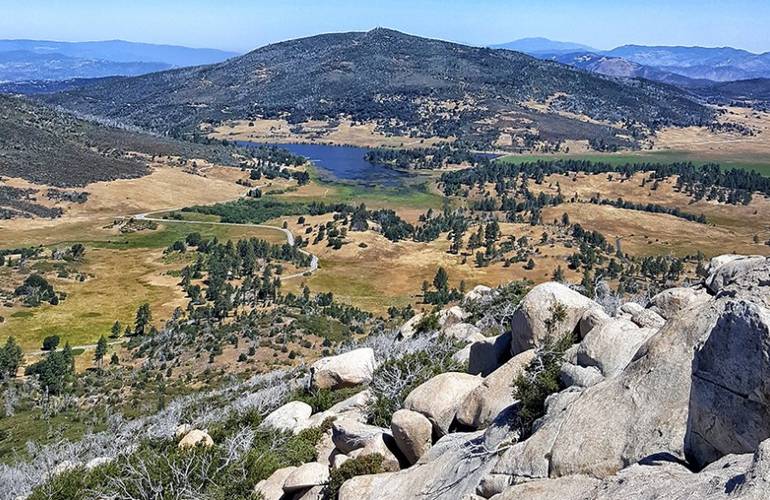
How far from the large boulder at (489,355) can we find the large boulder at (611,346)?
6338mm

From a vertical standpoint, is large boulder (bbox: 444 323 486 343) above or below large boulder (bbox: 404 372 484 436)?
below

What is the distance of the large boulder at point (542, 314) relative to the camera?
66.7ft

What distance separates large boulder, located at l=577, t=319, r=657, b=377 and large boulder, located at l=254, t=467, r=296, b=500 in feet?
27.3

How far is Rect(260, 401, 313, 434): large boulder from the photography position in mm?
22719

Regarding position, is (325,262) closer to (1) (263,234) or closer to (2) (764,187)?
(1) (263,234)

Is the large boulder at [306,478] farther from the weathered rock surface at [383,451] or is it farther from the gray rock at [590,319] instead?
the gray rock at [590,319]

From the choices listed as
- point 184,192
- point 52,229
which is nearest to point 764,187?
point 184,192

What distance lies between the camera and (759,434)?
9.15m

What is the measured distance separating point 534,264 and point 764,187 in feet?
376

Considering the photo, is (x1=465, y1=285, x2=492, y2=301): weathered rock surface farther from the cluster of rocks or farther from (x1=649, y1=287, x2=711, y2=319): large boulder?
(x1=649, y1=287, x2=711, y2=319): large boulder

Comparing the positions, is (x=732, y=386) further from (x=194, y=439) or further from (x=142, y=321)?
(x=142, y=321)

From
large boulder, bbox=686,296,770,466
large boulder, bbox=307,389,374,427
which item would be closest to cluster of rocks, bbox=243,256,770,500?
large boulder, bbox=686,296,770,466

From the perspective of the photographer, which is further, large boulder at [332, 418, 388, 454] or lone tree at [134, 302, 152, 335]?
lone tree at [134, 302, 152, 335]

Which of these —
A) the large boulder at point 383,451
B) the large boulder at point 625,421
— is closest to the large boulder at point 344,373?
the large boulder at point 383,451
